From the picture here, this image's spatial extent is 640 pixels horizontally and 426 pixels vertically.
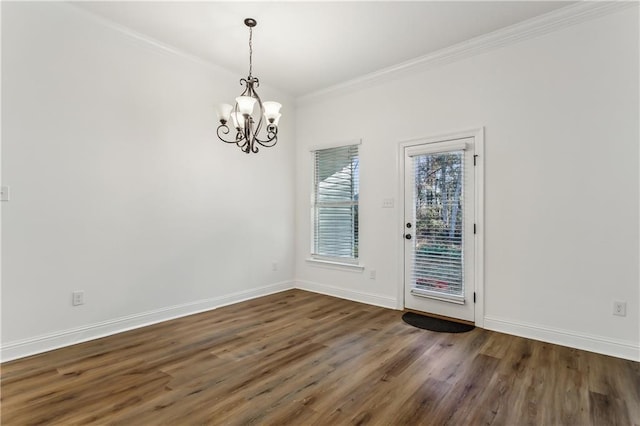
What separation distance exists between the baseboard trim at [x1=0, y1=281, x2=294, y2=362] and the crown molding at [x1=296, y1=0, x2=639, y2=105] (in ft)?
11.1

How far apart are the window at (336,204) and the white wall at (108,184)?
111 cm

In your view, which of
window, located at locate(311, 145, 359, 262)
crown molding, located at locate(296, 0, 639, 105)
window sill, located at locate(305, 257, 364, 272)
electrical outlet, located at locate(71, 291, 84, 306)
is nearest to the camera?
crown molding, located at locate(296, 0, 639, 105)

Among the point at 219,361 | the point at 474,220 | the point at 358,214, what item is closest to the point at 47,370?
the point at 219,361

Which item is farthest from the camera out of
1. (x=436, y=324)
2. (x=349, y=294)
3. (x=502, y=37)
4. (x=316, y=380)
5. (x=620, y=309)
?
(x=349, y=294)

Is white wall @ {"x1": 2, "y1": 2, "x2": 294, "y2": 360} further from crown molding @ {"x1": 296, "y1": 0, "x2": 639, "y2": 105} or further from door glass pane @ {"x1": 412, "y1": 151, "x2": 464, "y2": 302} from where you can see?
door glass pane @ {"x1": 412, "y1": 151, "x2": 464, "y2": 302}

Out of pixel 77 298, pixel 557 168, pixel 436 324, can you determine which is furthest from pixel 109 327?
pixel 557 168

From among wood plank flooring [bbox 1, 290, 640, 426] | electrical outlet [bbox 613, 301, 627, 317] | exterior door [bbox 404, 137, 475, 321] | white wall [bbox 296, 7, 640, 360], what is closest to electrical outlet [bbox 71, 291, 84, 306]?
wood plank flooring [bbox 1, 290, 640, 426]

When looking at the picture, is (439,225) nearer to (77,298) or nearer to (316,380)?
(316,380)

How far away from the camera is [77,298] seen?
2.97 metres

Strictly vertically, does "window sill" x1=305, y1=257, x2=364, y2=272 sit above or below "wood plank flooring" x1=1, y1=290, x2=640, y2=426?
above

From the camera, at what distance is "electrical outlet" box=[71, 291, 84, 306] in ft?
9.68

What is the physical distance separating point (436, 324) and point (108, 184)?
370 cm

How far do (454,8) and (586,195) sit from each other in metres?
2.07

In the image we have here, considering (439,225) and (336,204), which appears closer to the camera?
(439,225)
